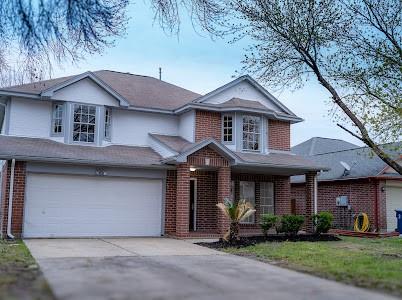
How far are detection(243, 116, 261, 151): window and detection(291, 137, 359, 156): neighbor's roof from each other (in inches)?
387

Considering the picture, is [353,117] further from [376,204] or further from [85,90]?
[85,90]

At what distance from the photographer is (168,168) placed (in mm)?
17250

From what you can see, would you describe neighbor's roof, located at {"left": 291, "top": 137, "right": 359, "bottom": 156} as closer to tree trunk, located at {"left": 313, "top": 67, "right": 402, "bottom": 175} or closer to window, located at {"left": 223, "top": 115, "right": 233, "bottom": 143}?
window, located at {"left": 223, "top": 115, "right": 233, "bottom": 143}

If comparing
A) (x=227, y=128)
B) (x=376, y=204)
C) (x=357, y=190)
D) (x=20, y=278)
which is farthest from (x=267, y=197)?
(x=20, y=278)

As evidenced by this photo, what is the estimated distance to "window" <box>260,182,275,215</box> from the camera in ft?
67.2

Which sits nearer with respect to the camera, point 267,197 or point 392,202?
point 267,197

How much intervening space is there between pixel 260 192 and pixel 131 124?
613 centimetres

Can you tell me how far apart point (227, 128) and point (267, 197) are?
11.7 feet

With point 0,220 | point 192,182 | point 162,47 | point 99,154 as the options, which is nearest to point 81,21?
point 162,47

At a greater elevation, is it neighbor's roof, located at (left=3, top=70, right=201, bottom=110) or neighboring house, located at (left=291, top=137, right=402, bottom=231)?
neighbor's roof, located at (left=3, top=70, right=201, bottom=110)

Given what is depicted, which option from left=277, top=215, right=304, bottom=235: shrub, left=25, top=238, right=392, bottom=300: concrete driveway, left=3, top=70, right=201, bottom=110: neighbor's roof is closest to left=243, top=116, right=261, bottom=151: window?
left=3, top=70, right=201, bottom=110: neighbor's roof

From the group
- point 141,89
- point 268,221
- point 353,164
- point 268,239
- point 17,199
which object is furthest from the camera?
point 353,164

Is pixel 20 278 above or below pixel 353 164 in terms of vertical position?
below

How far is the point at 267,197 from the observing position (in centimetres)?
2064
